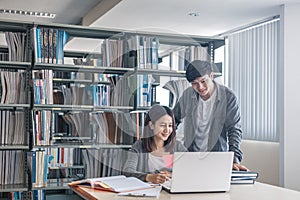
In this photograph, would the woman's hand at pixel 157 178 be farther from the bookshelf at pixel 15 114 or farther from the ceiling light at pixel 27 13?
the ceiling light at pixel 27 13

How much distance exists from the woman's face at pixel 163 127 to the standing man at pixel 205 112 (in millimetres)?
190

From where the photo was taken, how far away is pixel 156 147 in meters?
2.21

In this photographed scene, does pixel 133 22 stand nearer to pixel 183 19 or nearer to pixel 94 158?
pixel 183 19

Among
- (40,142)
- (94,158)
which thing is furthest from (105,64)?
(94,158)

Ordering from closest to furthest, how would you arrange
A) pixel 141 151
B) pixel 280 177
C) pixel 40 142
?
pixel 141 151, pixel 40 142, pixel 280 177

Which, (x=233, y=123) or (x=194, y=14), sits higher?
(x=194, y=14)

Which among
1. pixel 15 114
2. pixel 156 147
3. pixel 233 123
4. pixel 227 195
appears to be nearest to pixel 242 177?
pixel 227 195

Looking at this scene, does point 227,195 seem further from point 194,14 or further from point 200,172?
point 194,14

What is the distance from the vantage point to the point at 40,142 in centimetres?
368

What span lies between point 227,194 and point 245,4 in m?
3.55

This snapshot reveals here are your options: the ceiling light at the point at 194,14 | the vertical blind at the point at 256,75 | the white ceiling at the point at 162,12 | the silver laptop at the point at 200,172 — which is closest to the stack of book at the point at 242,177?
the silver laptop at the point at 200,172

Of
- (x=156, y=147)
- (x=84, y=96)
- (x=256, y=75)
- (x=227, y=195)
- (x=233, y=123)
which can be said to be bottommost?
(x=227, y=195)

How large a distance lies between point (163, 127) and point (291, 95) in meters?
3.00

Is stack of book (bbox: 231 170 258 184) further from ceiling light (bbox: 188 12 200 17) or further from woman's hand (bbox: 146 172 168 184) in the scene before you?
ceiling light (bbox: 188 12 200 17)
